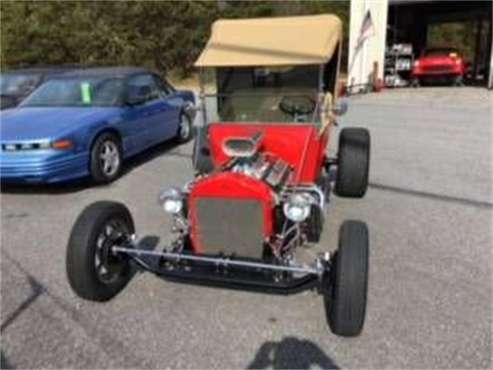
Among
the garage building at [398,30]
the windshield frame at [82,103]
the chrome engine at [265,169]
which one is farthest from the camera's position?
the garage building at [398,30]

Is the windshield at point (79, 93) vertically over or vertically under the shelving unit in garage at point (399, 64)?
over

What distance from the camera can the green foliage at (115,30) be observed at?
26.7 metres

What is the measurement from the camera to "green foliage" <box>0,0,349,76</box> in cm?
2673

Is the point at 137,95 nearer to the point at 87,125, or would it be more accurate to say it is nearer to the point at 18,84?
the point at 87,125

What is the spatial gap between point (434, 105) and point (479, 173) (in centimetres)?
893

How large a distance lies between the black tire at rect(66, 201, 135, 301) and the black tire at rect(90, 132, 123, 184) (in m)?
2.93

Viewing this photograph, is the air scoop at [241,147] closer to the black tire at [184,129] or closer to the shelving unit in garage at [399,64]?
the black tire at [184,129]

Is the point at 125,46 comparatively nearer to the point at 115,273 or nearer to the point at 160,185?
the point at 160,185

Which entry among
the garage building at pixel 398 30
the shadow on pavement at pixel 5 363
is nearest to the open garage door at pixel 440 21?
the garage building at pixel 398 30

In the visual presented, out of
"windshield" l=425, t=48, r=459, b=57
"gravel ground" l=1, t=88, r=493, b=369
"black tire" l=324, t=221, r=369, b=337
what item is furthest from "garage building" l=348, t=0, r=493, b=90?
"black tire" l=324, t=221, r=369, b=337

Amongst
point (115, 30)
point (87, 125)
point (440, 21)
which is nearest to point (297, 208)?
point (87, 125)

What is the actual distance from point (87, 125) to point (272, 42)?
8.90 feet

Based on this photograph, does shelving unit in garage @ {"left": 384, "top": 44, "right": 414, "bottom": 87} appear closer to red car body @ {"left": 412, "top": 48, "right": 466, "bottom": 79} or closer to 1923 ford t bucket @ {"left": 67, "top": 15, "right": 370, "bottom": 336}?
red car body @ {"left": 412, "top": 48, "right": 466, "bottom": 79}

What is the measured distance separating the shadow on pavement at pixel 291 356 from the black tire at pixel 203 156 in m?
2.02
